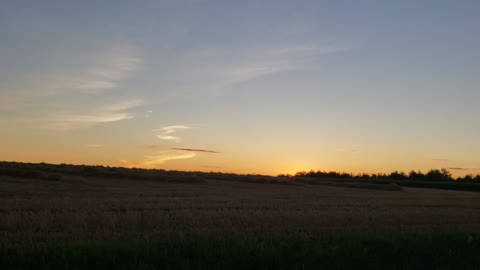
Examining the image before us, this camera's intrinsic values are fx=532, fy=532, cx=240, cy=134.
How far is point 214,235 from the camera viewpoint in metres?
12.5

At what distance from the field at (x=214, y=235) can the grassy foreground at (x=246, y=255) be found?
0.02 metres

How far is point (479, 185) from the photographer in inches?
2459

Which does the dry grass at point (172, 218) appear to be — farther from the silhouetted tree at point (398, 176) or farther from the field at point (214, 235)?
the silhouetted tree at point (398, 176)

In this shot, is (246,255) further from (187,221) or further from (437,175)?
(437,175)

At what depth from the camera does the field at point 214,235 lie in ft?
26.9

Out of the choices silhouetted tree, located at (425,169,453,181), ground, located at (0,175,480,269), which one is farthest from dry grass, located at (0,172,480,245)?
silhouetted tree, located at (425,169,453,181)

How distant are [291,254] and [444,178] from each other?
287 ft

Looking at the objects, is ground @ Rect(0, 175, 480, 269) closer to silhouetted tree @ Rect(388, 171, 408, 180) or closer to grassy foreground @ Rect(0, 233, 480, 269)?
grassy foreground @ Rect(0, 233, 480, 269)

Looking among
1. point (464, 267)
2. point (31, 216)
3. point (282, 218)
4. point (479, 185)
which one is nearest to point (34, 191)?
point (31, 216)

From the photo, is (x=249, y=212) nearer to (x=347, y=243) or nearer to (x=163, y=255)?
(x=347, y=243)

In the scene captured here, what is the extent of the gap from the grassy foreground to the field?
0.05ft

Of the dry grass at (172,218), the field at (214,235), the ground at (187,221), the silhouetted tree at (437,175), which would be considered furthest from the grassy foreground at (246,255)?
the silhouetted tree at (437,175)

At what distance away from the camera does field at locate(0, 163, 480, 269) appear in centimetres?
819

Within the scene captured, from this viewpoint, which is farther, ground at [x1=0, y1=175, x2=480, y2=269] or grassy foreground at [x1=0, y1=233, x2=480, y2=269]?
ground at [x1=0, y1=175, x2=480, y2=269]
